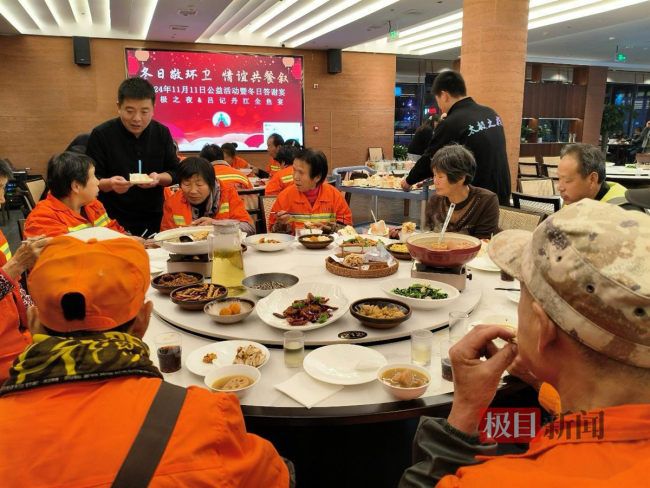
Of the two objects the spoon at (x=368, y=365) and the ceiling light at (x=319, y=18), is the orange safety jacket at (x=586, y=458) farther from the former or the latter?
the ceiling light at (x=319, y=18)

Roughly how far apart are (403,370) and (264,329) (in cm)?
57

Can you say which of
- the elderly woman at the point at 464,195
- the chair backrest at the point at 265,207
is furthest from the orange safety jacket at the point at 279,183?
the elderly woman at the point at 464,195

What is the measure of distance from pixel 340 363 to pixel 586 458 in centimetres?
89

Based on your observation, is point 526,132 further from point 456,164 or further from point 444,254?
point 444,254

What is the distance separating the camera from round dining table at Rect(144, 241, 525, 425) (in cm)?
127

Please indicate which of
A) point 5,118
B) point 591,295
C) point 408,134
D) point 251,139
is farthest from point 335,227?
point 408,134

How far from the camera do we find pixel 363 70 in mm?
11344

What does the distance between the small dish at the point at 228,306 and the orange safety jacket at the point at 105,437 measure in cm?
80

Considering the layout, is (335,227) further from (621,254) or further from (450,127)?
(621,254)

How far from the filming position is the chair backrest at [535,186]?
5555 millimetres

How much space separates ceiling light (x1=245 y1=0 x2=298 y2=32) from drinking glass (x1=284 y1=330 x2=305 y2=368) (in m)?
7.24

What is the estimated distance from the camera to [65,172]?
105 inches

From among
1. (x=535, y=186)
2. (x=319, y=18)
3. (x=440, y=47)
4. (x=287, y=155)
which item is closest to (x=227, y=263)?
(x=287, y=155)

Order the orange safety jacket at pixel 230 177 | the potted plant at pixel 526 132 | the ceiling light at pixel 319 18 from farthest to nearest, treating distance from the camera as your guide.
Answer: the potted plant at pixel 526 132 < the ceiling light at pixel 319 18 < the orange safety jacket at pixel 230 177
